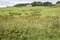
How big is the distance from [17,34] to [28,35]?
0.52 m

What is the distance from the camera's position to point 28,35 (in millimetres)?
9906

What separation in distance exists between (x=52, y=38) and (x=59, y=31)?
127 centimetres

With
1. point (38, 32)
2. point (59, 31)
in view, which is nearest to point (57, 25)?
point (59, 31)

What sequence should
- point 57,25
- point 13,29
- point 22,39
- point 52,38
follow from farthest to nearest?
point 57,25 < point 13,29 < point 52,38 < point 22,39

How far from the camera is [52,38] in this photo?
10133 mm

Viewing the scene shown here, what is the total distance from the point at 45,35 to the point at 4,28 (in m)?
1.81

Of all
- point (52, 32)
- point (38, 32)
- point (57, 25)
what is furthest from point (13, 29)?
point (57, 25)

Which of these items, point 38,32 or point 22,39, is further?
point 38,32

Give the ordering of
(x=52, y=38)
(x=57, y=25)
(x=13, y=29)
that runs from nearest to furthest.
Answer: (x=52, y=38), (x=13, y=29), (x=57, y=25)

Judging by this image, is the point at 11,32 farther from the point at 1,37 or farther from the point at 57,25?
the point at 57,25

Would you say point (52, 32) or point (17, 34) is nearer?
point (17, 34)

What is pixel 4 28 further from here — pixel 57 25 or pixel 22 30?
pixel 57 25

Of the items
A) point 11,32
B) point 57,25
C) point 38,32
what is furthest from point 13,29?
point 57,25

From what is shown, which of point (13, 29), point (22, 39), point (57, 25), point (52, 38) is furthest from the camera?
point (57, 25)
